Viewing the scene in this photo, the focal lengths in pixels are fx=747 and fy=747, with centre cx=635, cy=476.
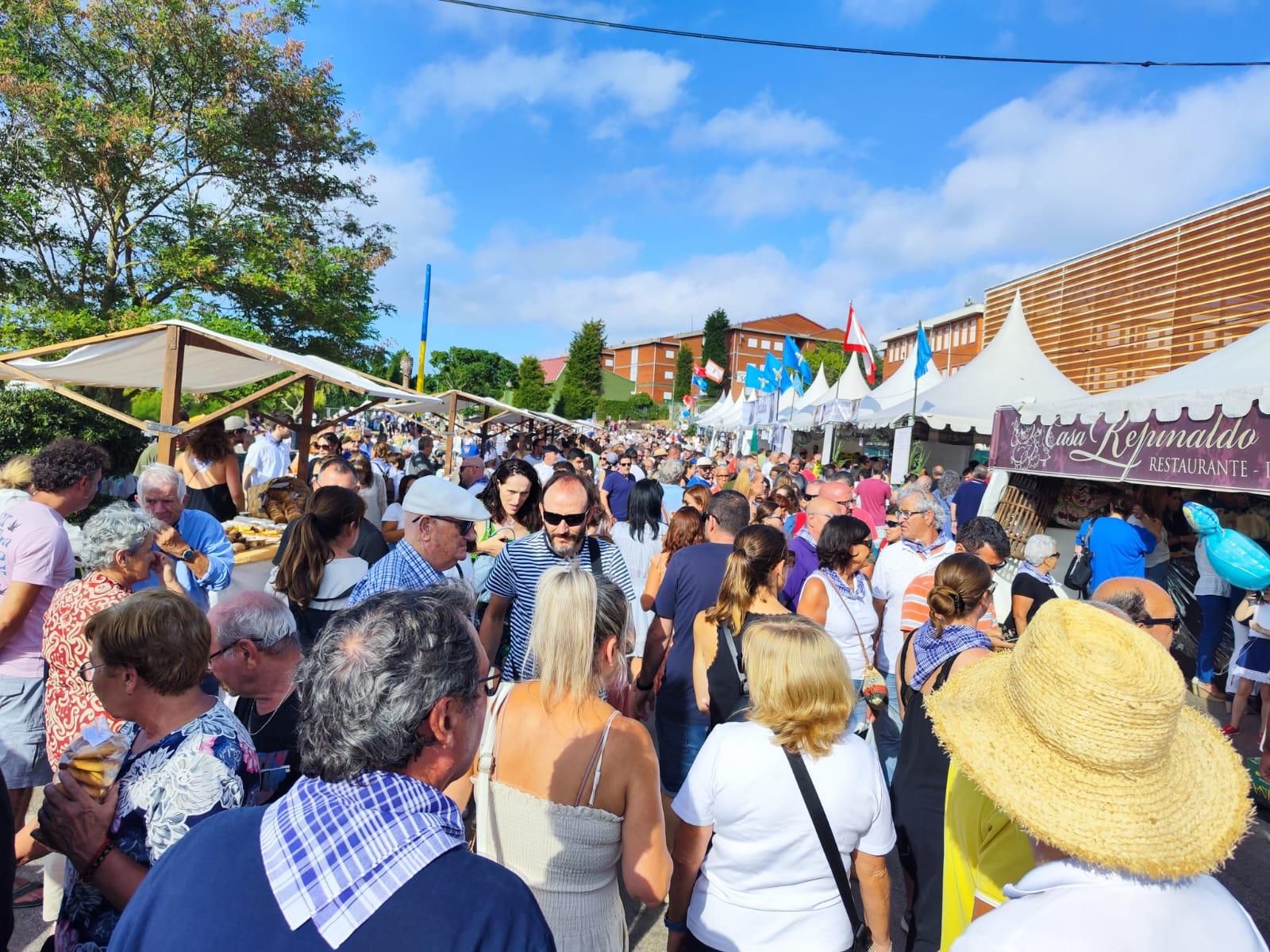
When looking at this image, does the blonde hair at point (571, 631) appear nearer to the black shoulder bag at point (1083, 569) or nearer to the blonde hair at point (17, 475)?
the blonde hair at point (17, 475)

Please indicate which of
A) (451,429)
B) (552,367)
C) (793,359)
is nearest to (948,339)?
(793,359)

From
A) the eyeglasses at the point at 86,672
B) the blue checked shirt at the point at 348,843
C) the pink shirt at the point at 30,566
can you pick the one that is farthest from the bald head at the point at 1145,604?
the pink shirt at the point at 30,566

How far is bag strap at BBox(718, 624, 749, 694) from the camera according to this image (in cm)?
332

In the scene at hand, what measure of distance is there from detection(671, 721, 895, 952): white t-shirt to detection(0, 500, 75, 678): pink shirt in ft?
8.57

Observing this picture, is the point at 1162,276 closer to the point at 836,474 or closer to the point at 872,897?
the point at 836,474

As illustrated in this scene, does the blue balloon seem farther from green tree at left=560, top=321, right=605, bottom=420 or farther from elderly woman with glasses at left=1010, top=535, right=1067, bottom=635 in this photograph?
green tree at left=560, top=321, right=605, bottom=420

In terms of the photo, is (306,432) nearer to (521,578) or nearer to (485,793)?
(521,578)

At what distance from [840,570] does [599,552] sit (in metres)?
1.32

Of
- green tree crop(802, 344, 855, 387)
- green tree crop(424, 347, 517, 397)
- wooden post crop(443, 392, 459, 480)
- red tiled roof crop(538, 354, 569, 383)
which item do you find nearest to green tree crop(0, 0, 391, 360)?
wooden post crop(443, 392, 459, 480)

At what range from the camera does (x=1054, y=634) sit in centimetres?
126

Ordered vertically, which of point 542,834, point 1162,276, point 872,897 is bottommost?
point 872,897

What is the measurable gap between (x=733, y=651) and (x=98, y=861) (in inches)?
93.8

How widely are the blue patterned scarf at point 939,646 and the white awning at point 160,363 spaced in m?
4.71

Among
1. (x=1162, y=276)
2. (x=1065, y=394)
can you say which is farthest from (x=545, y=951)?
(x=1162, y=276)
